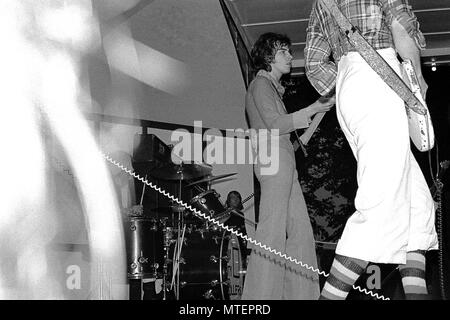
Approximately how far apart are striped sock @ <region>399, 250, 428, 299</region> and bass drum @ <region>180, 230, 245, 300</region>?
2.72 metres

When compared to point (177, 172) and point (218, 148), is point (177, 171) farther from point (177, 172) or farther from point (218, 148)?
point (218, 148)

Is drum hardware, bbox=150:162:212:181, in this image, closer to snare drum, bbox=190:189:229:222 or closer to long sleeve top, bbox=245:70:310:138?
snare drum, bbox=190:189:229:222

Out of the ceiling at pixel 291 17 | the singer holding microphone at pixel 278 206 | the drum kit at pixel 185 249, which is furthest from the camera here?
the ceiling at pixel 291 17

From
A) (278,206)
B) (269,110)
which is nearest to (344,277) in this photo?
(278,206)

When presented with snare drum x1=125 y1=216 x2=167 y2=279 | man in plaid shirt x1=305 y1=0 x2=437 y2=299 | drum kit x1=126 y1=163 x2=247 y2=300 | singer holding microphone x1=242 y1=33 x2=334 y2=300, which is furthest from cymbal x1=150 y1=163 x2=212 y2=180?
man in plaid shirt x1=305 y1=0 x2=437 y2=299

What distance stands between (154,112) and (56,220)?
12.1 ft

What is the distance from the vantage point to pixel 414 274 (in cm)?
228

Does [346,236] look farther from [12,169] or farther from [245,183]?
[245,183]

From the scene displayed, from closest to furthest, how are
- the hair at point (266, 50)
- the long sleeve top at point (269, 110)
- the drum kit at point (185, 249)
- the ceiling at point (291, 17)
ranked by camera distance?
the long sleeve top at point (269, 110), the hair at point (266, 50), the drum kit at point (185, 249), the ceiling at point (291, 17)

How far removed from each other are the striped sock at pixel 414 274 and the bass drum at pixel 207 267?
2716 millimetres

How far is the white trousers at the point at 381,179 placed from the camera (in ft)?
7.09

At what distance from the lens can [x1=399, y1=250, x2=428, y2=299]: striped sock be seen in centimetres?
226

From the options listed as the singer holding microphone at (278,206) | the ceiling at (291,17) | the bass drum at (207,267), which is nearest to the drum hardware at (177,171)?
the bass drum at (207,267)

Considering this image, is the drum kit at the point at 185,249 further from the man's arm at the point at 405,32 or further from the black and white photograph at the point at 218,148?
the man's arm at the point at 405,32
